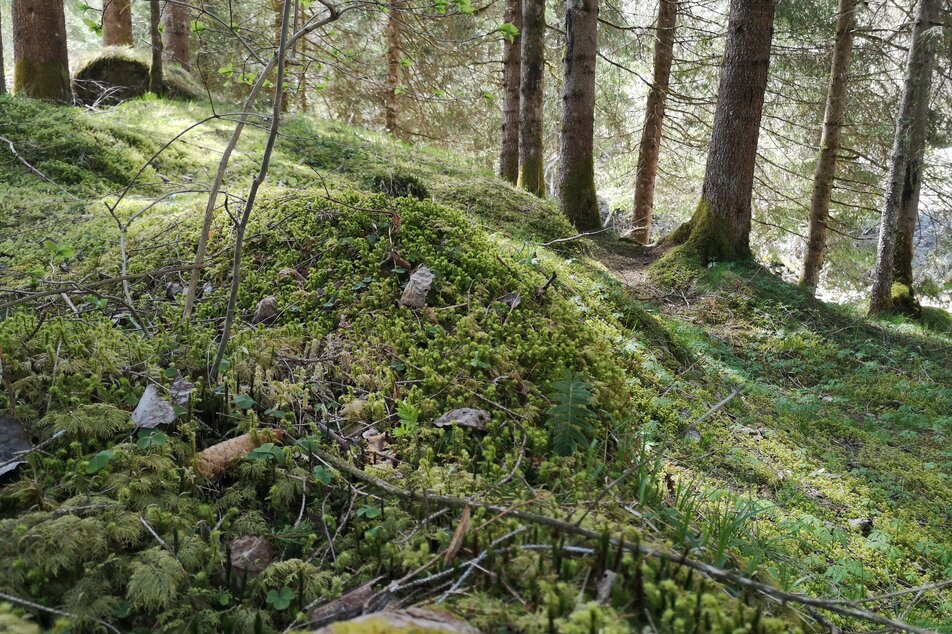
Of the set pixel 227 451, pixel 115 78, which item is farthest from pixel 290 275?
pixel 115 78

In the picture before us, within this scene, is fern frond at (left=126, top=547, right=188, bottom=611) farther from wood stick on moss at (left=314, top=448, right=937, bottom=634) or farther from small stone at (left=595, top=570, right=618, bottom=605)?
small stone at (left=595, top=570, right=618, bottom=605)

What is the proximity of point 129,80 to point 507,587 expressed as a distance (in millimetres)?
11559

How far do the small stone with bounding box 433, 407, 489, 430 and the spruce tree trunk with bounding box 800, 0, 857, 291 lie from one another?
9.33 m

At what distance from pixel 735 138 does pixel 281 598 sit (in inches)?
301

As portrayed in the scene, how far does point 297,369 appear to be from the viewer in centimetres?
270

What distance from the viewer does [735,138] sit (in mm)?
7406

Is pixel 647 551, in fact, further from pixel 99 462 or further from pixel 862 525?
pixel 862 525

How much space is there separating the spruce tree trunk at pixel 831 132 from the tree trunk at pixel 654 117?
2.96m

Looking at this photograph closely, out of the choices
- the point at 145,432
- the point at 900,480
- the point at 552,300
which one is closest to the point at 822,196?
the point at 900,480

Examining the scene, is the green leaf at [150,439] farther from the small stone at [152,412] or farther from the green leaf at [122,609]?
the green leaf at [122,609]

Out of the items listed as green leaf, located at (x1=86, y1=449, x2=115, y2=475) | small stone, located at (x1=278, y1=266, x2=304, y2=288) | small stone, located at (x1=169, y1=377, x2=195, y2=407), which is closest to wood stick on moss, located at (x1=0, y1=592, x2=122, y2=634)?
green leaf, located at (x1=86, y1=449, x2=115, y2=475)

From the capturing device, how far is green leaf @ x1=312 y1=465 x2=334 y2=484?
6.53 feet

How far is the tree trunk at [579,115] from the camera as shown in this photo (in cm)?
801

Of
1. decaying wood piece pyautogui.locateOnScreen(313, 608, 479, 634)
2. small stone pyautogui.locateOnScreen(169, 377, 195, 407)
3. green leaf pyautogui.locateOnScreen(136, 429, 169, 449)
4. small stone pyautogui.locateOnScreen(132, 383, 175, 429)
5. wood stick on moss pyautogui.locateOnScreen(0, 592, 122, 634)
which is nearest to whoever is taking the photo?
decaying wood piece pyautogui.locateOnScreen(313, 608, 479, 634)
